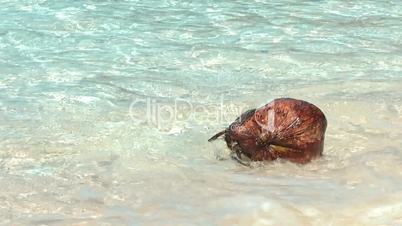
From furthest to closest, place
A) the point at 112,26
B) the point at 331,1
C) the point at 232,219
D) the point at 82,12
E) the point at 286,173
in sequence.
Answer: the point at 331,1
the point at 82,12
the point at 112,26
the point at 286,173
the point at 232,219

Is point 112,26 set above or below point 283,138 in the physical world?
below

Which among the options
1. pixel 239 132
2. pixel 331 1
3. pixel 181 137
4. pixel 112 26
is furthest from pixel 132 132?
pixel 331 1

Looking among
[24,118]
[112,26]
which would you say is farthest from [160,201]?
[112,26]

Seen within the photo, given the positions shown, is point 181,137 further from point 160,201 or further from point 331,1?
point 331,1

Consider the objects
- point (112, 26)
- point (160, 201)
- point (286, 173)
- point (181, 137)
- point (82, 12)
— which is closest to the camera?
point (160, 201)

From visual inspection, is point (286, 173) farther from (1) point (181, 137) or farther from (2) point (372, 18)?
(2) point (372, 18)

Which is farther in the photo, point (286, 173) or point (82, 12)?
point (82, 12)
